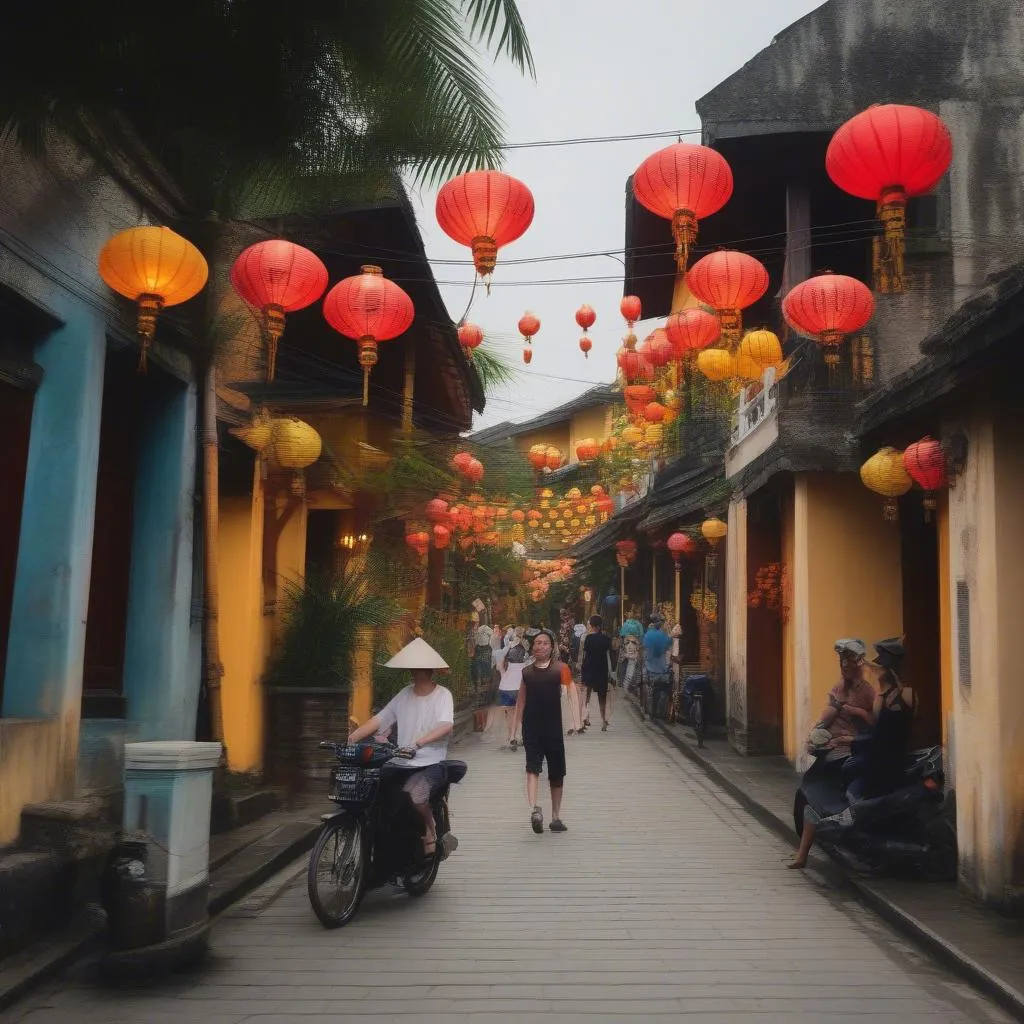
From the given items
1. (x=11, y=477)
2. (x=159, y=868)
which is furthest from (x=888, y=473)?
(x=11, y=477)

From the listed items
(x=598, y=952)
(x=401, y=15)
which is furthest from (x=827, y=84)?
(x=598, y=952)

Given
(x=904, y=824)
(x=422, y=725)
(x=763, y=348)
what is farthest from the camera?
(x=763, y=348)

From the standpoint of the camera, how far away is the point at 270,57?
708 centimetres

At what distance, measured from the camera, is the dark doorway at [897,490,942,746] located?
40.6 ft

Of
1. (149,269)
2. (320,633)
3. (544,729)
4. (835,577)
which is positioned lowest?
(544,729)

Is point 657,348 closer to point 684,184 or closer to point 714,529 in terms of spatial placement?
point 714,529

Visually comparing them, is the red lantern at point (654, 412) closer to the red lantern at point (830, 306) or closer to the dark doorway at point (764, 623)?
the dark doorway at point (764, 623)

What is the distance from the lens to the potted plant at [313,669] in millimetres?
12219

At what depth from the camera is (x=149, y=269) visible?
305 inches

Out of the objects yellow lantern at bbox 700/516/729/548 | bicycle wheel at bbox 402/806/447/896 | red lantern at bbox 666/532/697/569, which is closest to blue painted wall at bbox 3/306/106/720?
bicycle wheel at bbox 402/806/447/896

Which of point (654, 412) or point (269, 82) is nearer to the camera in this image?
point (269, 82)

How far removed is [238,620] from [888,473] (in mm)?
6469

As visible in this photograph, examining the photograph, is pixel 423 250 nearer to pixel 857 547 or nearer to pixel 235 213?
pixel 235 213

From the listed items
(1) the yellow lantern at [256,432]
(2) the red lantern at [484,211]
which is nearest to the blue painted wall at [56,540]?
(2) the red lantern at [484,211]
